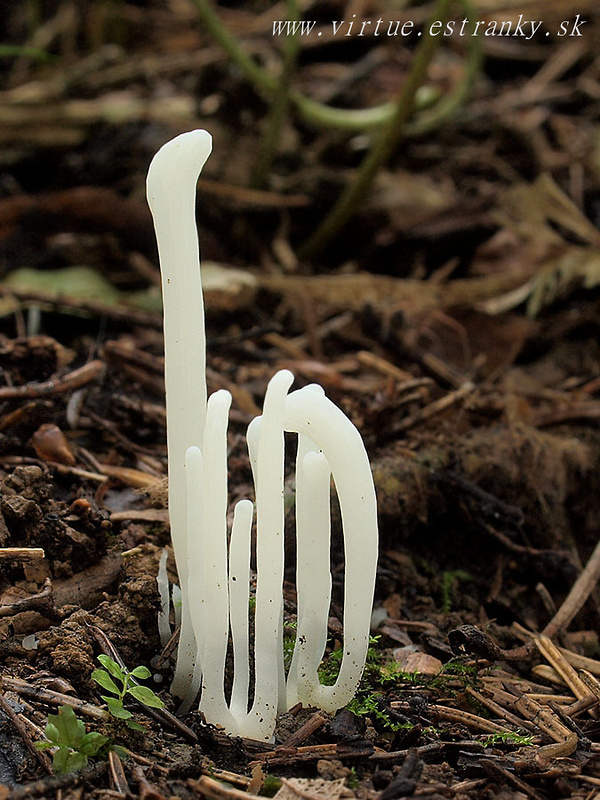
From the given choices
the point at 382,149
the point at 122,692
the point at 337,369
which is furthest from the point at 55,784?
the point at 382,149

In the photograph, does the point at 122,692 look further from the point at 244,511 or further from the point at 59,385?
the point at 59,385

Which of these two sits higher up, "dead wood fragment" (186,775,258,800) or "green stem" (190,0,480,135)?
"green stem" (190,0,480,135)

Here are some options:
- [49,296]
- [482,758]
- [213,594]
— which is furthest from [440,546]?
[49,296]

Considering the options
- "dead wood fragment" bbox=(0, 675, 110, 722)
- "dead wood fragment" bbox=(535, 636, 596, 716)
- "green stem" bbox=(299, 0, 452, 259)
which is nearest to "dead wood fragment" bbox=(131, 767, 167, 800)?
"dead wood fragment" bbox=(0, 675, 110, 722)

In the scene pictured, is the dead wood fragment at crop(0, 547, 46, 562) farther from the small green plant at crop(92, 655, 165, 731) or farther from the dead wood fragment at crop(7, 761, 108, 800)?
the dead wood fragment at crop(7, 761, 108, 800)

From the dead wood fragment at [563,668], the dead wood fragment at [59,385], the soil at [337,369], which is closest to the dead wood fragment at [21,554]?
the soil at [337,369]

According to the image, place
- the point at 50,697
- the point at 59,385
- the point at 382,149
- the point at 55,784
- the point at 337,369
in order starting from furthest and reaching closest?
the point at 382,149
the point at 337,369
the point at 59,385
the point at 50,697
the point at 55,784
